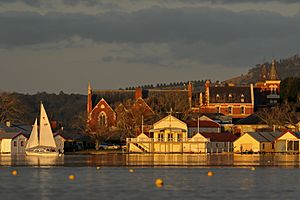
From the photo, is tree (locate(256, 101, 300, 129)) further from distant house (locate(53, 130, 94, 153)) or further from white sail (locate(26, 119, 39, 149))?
white sail (locate(26, 119, 39, 149))

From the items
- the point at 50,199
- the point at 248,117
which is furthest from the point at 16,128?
the point at 50,199

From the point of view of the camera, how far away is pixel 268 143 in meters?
134

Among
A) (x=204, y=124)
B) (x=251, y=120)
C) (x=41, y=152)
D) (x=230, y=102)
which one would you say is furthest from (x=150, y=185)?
(x=230, y=102)

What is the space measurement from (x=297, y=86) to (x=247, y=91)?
11.6 m

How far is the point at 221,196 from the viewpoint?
4500cm

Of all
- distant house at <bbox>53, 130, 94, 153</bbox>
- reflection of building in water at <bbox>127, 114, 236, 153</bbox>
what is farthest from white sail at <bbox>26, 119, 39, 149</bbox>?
reflection of building in water at <bbox>127, 114, 236, 153</bbox>

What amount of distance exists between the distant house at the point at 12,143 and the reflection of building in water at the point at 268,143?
111 ft

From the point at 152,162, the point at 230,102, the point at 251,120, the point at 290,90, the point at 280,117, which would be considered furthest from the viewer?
the point at 290,90

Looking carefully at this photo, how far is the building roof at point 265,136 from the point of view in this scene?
13457 centimetres

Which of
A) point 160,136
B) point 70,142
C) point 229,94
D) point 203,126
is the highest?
point 229,94

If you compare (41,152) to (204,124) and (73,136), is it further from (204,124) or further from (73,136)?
(73,136)

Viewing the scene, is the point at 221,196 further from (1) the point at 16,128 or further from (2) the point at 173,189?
(1) the point at 16,128

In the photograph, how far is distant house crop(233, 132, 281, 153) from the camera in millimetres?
133875

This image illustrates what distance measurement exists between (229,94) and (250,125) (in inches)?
763
